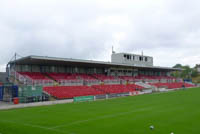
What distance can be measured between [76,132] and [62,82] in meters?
31.5

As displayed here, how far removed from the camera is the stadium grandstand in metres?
35.1

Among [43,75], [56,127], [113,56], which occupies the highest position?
[113,56]

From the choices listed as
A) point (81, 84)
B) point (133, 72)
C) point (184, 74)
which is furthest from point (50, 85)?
point (184, 74)

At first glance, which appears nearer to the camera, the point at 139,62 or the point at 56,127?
the point at 56,127

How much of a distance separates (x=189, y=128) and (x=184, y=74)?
5045 inches

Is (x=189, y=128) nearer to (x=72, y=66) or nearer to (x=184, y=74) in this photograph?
(x=72, y=66)

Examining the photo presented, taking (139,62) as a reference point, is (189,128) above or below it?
below

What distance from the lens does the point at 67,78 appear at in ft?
155

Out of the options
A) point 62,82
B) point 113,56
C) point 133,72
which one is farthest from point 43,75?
point 133,72

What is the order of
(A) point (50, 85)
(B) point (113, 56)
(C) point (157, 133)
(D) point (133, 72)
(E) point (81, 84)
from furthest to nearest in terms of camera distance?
1. (D) point (133, 72)
2. (B) point (113, 56)
3. (E) point (81, 84)
4. (A) point (50, 85)
5. (C) point (157, 133)

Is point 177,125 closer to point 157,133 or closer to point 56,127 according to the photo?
point 157,133

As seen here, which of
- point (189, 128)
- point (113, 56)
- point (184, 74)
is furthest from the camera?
point (184, 74)

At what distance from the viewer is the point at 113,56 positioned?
2525 inches

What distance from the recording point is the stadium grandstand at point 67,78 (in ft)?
115
